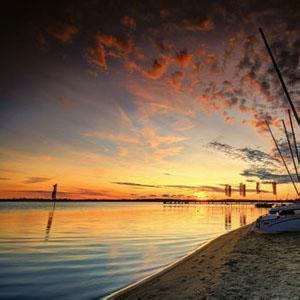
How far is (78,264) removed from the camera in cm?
1739

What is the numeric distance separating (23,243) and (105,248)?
884 cm

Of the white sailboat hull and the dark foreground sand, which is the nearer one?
the dark foreground sand

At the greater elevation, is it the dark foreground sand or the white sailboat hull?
the white sailboat hull

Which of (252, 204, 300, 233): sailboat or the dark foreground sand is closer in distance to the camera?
the dark foreground sand

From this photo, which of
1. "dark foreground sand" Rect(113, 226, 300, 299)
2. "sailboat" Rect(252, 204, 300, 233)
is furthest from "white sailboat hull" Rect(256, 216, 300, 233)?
"dark foreground sand" Rect(113, 226, 300, 299)

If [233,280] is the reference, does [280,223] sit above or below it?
above

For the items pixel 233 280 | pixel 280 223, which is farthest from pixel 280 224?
pixel 233 280

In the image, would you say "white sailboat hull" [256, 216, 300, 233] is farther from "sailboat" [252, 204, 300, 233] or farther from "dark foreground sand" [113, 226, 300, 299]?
"dark foreground sand" [113, 226, 300, 299]

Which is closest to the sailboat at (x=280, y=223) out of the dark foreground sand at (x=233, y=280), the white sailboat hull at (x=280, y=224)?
the white sailboat hull at (x=280, y=224)

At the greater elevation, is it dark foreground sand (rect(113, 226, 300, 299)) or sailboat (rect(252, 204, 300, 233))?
sailboat (rect(252, 204, 300, 233))

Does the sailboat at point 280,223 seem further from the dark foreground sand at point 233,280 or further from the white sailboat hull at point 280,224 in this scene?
the dark foreground sand at point 233,280

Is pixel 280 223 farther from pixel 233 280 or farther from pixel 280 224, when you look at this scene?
pixel 233 280

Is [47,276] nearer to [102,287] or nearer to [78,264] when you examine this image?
[78,264]

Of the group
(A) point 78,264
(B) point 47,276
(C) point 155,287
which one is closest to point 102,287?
(C) point 155,287
